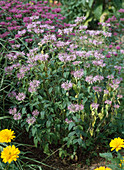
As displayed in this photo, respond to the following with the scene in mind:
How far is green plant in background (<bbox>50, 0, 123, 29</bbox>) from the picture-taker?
6.41 meters

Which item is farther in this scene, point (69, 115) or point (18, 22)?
point (18, 22)

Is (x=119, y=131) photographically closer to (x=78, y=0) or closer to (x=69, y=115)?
(x=69, y=115)

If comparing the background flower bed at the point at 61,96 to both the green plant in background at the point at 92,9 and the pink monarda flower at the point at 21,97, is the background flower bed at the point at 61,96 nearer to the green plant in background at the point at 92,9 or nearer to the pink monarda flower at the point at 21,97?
the pink monarda flower at the point at 21,97

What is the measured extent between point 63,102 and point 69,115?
17 centimetres

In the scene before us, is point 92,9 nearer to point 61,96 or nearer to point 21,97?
point 61,96

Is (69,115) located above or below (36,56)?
below

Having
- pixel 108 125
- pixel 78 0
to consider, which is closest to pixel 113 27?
pixel 108 125

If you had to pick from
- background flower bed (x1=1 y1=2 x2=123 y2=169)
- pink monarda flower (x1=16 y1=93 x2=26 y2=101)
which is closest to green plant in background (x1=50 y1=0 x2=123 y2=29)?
background flower bed (x1=1 y1=2 x2=123 y2=169)

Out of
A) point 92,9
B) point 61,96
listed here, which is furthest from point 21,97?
point 92,9

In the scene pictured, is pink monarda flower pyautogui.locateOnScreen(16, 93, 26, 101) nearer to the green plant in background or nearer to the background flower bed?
the background flower bed

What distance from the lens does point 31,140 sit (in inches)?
104

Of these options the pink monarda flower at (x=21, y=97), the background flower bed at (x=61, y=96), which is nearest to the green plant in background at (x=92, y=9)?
the background flower bed at (x=61, y=96)

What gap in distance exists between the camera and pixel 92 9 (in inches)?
258

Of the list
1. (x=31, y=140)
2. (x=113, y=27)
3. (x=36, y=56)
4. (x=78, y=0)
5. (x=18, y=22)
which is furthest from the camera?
(x=78, y=0)
